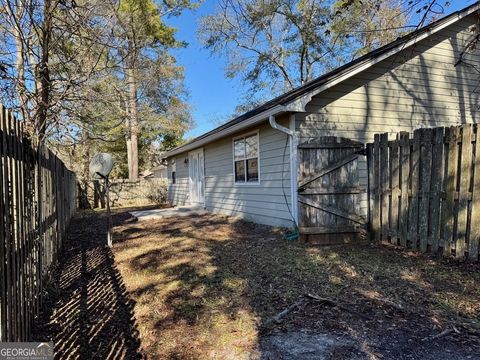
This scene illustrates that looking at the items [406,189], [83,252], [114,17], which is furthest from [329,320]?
[114,17]

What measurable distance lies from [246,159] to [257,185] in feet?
3.04

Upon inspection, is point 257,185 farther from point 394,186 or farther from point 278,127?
point 394,186

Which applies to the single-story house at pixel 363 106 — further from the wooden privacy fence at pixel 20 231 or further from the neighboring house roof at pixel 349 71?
the wooden privacy fence at pixel 20 231

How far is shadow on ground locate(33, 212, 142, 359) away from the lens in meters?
2.64

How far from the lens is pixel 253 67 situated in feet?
65.7

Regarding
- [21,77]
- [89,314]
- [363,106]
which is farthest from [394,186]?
[21,77]

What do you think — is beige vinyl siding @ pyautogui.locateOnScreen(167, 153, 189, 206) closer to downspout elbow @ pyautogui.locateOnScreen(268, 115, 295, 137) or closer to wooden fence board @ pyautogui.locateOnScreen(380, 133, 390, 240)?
downspout elbow @ pyautogui.locateOnScreen(268, 115, 295, 137)

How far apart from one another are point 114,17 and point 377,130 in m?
5.99

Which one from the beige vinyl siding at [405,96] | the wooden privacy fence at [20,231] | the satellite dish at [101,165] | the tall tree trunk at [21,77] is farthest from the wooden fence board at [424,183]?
the tall tree trunk at [21,77]

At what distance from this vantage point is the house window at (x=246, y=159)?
866 cm

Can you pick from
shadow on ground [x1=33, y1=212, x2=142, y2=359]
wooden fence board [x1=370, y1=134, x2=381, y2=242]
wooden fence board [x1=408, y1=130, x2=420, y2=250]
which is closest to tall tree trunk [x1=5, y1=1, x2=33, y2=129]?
shadow on ground [x1=33, y1=212, x2=142, y2=359]

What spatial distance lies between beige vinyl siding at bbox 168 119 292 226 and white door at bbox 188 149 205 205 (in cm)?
58

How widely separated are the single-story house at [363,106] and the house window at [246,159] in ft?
0.09

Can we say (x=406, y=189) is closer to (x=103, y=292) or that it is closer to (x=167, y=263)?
(x=167, y=263)
